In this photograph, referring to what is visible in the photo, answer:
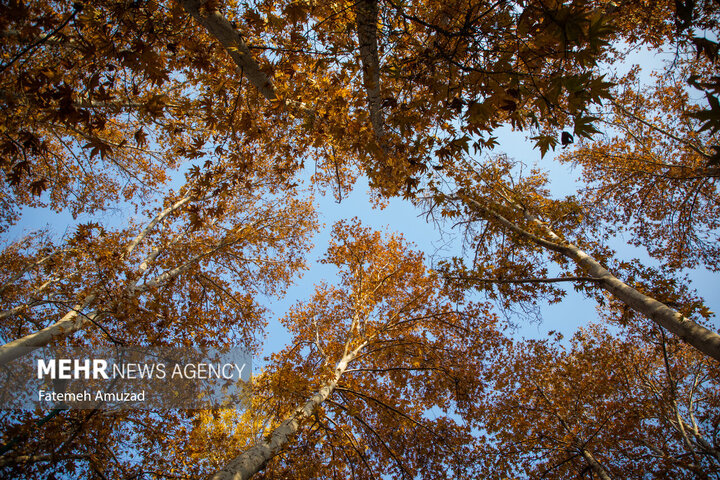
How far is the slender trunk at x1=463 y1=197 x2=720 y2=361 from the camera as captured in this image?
280 cm

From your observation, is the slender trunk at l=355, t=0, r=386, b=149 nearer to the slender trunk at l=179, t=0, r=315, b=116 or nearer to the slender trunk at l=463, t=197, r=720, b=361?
the slender trunk at l=179, t=0, r=315, b=116

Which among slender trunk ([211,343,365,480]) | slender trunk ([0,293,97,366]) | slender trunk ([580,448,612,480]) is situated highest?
slender trunk ([0,293,97,366])

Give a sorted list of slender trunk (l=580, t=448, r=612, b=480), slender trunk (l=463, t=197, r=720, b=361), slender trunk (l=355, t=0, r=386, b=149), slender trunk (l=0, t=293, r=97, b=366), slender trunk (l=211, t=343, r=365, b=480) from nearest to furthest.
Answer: slender trunk (l=355, t=0, r=386, b=149) < slender trunk (l=463, t=197, r=720, b=361) < slender trunk (l=211, t=343, r=365, b=480) < slender trunk (l=0, t=293, r=97, b=366) < slender trunk (l=580, t=448, r=612, b=480)

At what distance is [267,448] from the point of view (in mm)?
3697

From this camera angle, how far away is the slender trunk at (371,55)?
2.36 metres

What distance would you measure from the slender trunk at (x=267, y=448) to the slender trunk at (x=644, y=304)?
459 cm

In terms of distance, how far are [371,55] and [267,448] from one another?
4.96 metres

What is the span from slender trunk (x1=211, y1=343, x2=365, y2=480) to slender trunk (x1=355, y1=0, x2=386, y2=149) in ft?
13.3

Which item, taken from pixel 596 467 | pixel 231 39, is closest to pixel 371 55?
pixel 231 39

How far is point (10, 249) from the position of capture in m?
8.70

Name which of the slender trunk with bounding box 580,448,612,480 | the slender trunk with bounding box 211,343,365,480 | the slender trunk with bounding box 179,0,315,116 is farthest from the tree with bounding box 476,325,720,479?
the slender trunk with bounding box 179,0,315,116

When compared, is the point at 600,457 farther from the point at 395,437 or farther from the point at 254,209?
the point at 254,209

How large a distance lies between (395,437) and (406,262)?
422 centimetres

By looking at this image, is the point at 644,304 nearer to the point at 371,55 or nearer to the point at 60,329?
the point at 371,55
